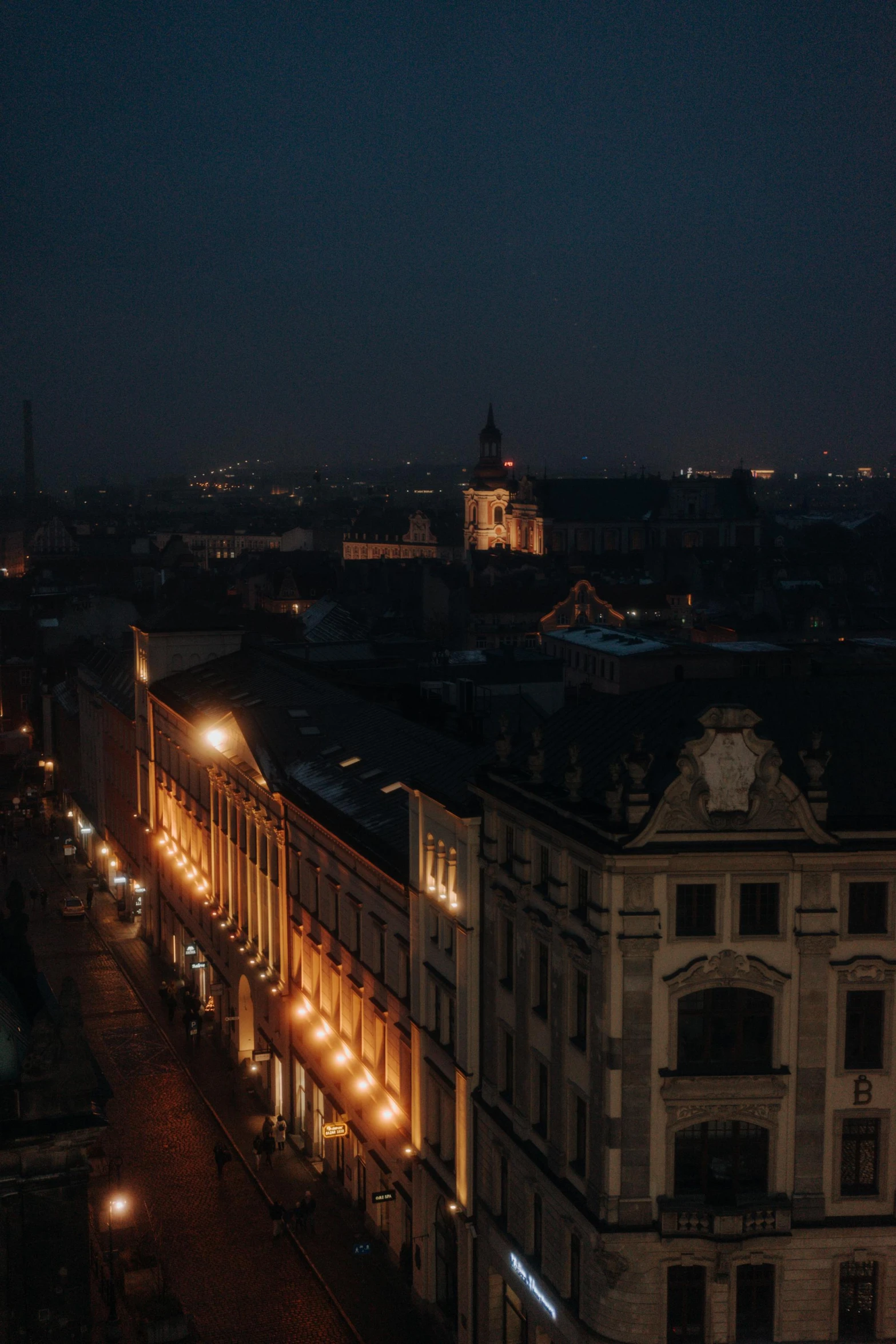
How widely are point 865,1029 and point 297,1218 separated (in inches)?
722

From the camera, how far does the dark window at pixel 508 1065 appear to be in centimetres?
3269

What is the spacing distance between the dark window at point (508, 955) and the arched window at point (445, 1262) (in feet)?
21.2

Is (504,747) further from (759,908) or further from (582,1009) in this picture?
(759,908)

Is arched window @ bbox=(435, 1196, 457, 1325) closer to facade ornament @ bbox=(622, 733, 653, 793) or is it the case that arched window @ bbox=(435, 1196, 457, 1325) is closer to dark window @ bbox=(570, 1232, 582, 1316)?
dark window @ bbox=(570, 1232, 582, 1316)

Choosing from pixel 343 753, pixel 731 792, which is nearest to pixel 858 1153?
pixel 731 792

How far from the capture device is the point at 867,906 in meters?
28.5

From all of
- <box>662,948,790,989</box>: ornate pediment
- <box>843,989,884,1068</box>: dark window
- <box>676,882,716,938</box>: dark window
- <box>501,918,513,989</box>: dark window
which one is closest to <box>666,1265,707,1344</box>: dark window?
<box>843,989,884,1068</box>: dark window

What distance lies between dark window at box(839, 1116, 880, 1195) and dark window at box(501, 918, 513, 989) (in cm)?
702

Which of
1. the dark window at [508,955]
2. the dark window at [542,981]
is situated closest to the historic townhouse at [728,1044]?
the dark window at [542,981]

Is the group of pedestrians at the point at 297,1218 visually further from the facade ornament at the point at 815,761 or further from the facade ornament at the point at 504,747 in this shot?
the facade ornament at the point at 815,761

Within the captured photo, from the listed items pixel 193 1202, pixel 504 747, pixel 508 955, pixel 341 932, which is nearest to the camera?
pixel 508 955

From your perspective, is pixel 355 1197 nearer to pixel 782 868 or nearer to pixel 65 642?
pixel 782 868

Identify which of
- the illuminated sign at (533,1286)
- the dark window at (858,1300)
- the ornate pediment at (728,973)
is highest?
the ornate pediment at (728,973)

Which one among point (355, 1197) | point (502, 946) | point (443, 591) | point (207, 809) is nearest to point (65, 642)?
point (443, 591)
